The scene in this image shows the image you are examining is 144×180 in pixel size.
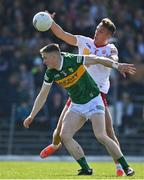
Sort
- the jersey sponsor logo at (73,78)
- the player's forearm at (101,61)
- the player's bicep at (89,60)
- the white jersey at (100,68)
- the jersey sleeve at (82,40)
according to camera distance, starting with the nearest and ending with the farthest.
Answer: the player's forearm at (101,61)
the player's bicep at (89,60)
the jersey sponsor logo at (73,78)
the white jersey at (100,68)
the jersey sleeve at (82,40)

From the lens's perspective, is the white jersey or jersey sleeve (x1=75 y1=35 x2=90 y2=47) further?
jersey sleeve (x1=75 y1=35 x2=90 y2=47)

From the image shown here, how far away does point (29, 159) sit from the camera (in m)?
25.2

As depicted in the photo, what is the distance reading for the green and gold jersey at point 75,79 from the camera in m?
15.0

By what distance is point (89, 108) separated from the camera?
1512 centimetres

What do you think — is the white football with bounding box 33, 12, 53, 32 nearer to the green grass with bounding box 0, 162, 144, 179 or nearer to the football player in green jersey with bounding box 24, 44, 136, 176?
the football player in green jersey with bounding box 24, 44, 136, 176

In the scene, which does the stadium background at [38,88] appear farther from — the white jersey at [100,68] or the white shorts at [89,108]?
the white shorts at [89,108]

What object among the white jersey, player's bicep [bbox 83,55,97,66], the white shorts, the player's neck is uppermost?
player's bicep [bbox 83,55,97,66]

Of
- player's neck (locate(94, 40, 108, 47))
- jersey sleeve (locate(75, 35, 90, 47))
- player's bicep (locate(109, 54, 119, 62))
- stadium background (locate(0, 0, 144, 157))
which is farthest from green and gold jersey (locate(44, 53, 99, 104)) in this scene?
stadium background (locate(0, 0, 144, 157))

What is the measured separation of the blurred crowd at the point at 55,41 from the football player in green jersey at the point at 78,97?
10.4m

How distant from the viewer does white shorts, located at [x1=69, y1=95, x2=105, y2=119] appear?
594 inches

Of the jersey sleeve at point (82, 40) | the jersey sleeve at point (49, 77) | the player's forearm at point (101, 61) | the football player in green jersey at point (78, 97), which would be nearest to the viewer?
the player's forearm at point (101, 61)

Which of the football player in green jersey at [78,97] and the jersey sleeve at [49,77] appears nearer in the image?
the football player in green jersey at [78,97]

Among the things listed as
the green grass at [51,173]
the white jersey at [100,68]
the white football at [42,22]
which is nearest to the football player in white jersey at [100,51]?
the white jersey at [100,68]

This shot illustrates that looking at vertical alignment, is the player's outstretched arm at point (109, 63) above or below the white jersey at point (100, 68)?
above
